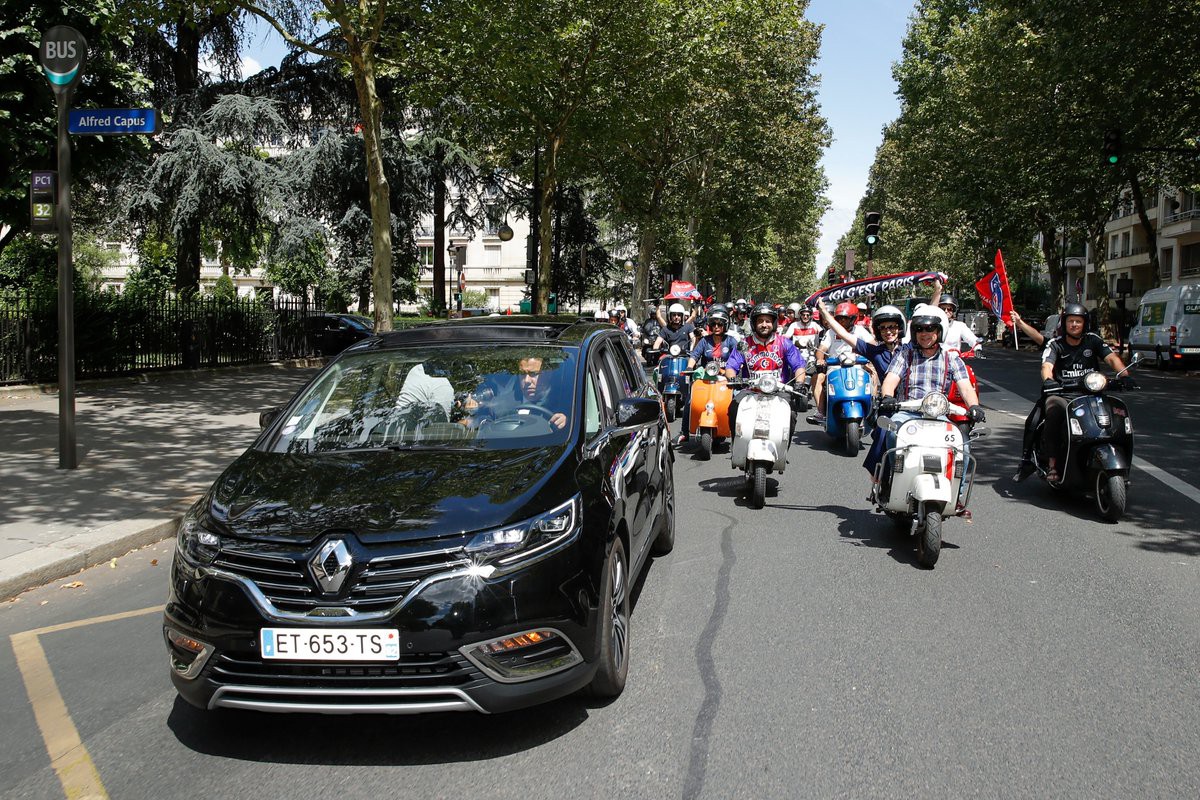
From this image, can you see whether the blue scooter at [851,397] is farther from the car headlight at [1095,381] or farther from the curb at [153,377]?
the curb at [153,377]

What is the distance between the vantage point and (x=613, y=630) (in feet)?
13.6

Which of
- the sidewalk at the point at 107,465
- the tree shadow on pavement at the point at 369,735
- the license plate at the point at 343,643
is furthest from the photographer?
the sidewalk at the point at 107,465

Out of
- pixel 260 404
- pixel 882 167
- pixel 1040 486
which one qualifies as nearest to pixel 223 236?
pixel 260 404

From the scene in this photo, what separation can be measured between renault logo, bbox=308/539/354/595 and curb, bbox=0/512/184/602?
3615mm

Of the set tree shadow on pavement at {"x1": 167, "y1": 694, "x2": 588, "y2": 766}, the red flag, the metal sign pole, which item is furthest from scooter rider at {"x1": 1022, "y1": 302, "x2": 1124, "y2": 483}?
the metal sign pole

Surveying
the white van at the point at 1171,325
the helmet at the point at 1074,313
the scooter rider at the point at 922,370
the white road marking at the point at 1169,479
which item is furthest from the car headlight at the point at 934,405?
the white van at the point at 1171,325

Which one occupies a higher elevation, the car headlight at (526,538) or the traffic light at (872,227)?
the traffic light at (872,227)

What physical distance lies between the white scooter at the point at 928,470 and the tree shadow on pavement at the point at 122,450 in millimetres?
5612

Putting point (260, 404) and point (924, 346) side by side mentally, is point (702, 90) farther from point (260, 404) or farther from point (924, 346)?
point (924, 346)

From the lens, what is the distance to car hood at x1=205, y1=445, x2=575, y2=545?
3.66 metres

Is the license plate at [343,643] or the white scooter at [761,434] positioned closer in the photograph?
the license plate at [343,643]

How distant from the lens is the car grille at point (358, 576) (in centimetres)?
349

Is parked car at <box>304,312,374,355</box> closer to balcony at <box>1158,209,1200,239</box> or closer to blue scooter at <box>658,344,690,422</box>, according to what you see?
blue scooter at <box>658,344,690,422</box>

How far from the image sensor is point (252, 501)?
396 centimetres
